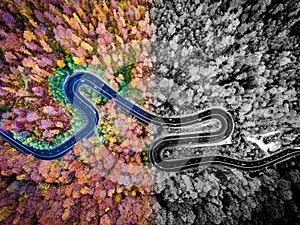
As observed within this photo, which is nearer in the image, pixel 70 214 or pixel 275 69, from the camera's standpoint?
pixel 70 214

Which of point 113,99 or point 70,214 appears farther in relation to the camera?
point 113,99

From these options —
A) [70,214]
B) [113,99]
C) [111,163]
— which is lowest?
[70,214]

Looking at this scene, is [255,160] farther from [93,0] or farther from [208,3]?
[93,0]

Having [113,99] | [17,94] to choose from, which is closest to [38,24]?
[17,94]

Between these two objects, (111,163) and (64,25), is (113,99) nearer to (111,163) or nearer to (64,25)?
(111,163)

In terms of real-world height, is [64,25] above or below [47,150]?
above

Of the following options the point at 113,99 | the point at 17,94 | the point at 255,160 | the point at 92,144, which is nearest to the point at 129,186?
the point at 92,144
